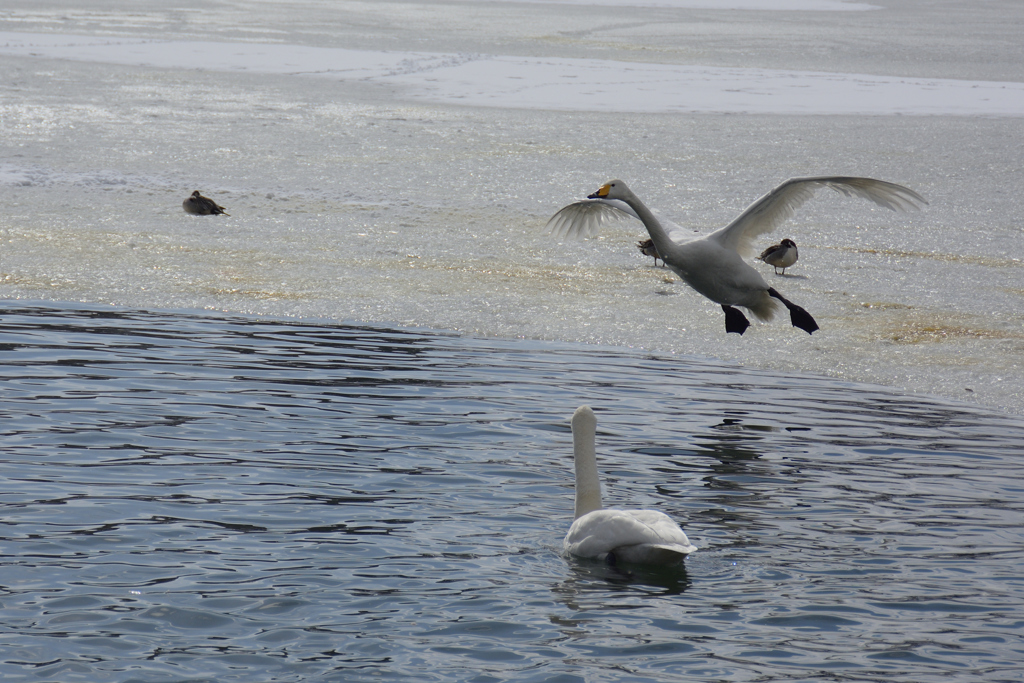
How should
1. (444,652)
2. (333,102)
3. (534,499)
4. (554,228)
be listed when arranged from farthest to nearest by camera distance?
(333,102) → (554,228) → (534,499) → (444,652)

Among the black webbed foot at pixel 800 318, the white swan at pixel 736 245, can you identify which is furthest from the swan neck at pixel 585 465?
the black webbed foot at pixel 800 318

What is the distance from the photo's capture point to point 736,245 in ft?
29.9

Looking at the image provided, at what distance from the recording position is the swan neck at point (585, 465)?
224 inches

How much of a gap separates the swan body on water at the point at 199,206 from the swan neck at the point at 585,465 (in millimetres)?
7878

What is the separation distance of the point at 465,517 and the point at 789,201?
416 centimetres

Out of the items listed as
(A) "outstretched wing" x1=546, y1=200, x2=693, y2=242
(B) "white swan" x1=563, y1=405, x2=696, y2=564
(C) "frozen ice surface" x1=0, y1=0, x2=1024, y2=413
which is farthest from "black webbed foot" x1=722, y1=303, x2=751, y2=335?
(B) "white swan" x1=563, y1=405, x2=696, y2=564

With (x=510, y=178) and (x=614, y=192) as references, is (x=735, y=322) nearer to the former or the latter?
(x=614, y=192)

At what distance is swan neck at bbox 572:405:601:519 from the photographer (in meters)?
5.69

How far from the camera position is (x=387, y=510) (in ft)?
19.0

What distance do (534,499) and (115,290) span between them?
563 cm

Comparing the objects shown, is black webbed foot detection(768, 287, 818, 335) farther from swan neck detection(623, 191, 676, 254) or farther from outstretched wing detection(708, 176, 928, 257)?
swan neck detection(623, 191, 676, 254)

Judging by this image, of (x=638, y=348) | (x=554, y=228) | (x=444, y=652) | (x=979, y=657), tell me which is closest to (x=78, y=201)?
(x=554, y=228)

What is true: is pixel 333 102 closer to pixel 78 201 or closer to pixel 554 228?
pixel 78 201

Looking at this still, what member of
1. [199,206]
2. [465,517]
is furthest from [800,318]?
[199,206]
